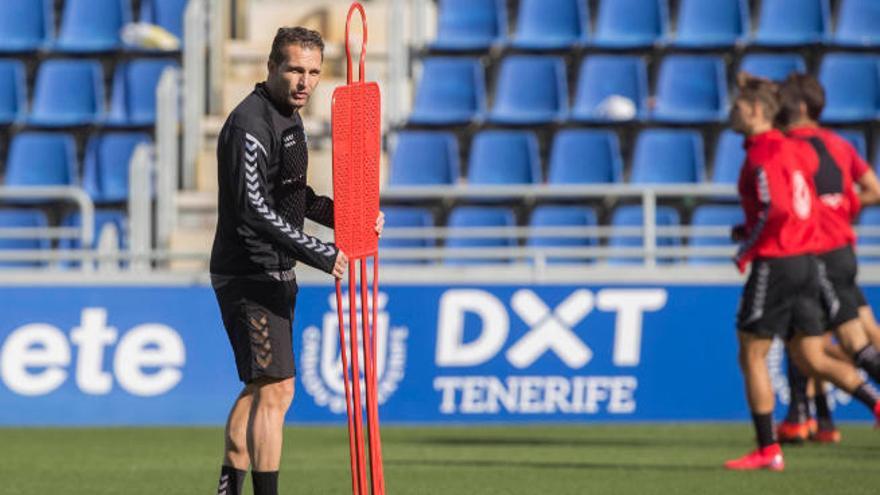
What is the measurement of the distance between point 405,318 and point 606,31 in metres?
5.02

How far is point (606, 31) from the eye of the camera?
17156 millimetres

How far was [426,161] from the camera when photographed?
15984 millimetres

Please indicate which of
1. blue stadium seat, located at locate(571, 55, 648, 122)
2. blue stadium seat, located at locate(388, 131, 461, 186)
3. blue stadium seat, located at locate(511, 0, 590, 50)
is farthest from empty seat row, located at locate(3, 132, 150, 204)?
blue stadium seat, located at locate(571, 55, 648, 122)

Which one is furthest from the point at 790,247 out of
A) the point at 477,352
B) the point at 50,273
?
the point at 50,273

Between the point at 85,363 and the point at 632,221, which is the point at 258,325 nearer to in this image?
the point at 85,363

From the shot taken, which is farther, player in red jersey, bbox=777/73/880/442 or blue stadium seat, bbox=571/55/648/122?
blue stadium seat, bbox=571/55/648/122

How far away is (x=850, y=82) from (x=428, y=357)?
5530 millimetres

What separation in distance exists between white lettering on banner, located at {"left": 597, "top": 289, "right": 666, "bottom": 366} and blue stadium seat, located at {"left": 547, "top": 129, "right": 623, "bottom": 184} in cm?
274

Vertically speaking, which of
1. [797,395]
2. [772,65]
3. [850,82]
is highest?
[772,65]

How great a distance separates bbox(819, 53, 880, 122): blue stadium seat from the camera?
651 inches

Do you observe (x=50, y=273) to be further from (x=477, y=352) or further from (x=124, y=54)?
A: (x=124, y=54)

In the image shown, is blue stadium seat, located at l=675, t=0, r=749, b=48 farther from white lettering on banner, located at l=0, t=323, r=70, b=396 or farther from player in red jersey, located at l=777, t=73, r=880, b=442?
white lettering on banner, located at l=0, t=323, r=70, b=396

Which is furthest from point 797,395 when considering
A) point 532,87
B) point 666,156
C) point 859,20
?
point 859,20

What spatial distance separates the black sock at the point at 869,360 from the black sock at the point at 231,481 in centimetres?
487
